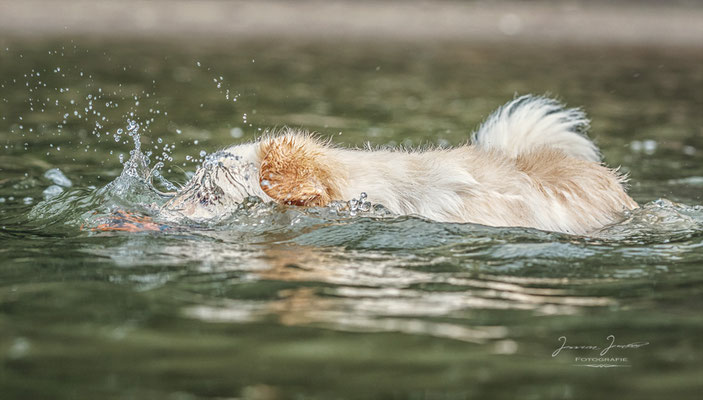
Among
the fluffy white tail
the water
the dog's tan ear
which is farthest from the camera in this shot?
the fluffy white tail

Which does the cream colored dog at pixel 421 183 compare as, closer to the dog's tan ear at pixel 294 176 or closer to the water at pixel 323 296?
the dog's tan ear at pixel 294 176

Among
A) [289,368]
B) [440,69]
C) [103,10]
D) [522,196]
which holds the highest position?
[103,10]

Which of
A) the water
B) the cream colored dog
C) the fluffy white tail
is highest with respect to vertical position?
the fluffy white tail

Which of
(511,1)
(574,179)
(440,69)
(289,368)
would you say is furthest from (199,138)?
(511,1)

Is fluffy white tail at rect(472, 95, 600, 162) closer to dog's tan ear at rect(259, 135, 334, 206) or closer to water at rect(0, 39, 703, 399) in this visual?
water at rect(0, 39, 703, 399)

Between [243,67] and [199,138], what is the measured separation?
7103 mm

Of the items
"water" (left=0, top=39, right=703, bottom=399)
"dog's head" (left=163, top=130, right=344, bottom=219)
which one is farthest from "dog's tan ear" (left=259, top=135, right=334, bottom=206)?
"water" (left=0, top=39, right=703, bottom=399)

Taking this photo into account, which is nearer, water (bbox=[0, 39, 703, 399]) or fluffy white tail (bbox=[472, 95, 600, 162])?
water (bbox=[0, 39, 703, 399])

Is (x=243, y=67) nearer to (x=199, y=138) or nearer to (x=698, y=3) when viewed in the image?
(x=199, y=138)

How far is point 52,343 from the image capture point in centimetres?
339

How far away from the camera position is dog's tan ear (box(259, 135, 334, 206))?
16.2ft

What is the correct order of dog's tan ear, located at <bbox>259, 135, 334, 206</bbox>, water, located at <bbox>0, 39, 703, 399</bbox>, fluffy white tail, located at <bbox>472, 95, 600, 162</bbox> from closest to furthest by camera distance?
water, located at <bbox>0, 39, 703, 399</bbox> < dog's tan ear, located at <bbox>259, 135, 334, 206</bbox> < fluffy white tail, located at <bbox>472, 95, 600, 162</bbox>

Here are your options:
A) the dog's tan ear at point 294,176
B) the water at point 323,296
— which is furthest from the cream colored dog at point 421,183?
the water at point 323,296

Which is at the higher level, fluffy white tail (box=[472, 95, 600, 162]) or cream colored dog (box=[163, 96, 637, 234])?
fluffy white tail (box=[472, 95, 600, 162])
